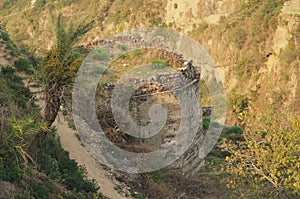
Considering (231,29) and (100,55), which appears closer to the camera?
(100,55)

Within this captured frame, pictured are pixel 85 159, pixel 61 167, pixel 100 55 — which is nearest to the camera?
pixel 61 167

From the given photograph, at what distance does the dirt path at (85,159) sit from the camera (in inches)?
360

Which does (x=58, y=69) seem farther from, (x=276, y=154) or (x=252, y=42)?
(x=252, y=42)

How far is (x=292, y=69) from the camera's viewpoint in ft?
115

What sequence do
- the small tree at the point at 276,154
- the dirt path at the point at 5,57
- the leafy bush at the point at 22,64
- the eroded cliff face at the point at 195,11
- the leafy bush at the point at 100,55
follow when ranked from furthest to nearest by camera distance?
1. the eroded cliff face at the point at 195,11
2. the leafy bush at the point at 100,55
3. the dirt path at the point at 5,57
4. the leafy bush at the point at 22,64
5. the small tree at the point at 276,154

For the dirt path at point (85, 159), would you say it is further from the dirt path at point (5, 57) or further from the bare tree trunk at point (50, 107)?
the dirt path at point (5, 57)

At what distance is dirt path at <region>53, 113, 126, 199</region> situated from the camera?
9140 millimetres

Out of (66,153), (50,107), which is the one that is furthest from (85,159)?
(50,107)

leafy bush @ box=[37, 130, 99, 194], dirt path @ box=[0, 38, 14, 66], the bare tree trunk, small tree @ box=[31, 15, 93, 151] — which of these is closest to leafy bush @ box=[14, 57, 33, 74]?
dirt path @ box=[0, 38, 14, 66]

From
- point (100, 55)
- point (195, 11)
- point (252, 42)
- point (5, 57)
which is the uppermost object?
point (195, 11)

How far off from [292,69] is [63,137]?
28.7 m

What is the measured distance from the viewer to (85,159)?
9.99 m

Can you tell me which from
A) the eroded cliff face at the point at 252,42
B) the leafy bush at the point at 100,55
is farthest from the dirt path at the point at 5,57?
the eroded cliff face at the point at 252,42

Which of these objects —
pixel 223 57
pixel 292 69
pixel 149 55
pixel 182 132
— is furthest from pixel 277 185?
pixel 223 57
